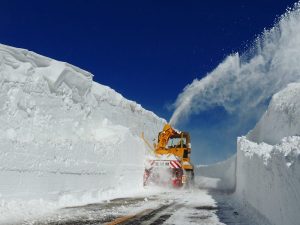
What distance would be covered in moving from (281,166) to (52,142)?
803cm

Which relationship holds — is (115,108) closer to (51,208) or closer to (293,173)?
(51,208)

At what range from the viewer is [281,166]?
23.4 feet

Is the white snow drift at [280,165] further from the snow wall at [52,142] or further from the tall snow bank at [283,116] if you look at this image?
the snow wall at [52,142]

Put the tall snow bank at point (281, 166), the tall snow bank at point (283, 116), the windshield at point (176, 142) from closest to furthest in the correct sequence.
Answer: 1. the tall snow bank at point (281, 166)
2. the tall snow bank at point (283, 116)
3. the windshield at point (176, 142)

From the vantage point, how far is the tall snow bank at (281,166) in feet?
21.2

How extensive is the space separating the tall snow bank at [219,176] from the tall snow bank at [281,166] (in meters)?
12.5

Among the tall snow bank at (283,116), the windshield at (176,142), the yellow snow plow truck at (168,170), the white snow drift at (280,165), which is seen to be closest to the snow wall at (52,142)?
the yellow snow plow truck at (168,170)

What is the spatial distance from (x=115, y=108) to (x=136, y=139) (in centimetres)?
571

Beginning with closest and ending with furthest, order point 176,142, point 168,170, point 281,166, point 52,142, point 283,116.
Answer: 1. point 281,166
2. point 283,116
3. point 52,142
4. point 168,170
5. point 176,142

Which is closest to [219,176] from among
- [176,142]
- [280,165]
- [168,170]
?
[176,142]

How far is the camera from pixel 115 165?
18844 millimetres

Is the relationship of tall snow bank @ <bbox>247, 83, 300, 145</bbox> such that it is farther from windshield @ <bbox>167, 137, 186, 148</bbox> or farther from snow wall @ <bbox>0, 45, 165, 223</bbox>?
windshield @ <bbox>167, 137, 186, 148</bbox>

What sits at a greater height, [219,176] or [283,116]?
[219,176]

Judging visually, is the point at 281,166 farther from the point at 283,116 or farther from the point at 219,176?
the point at 219,176
